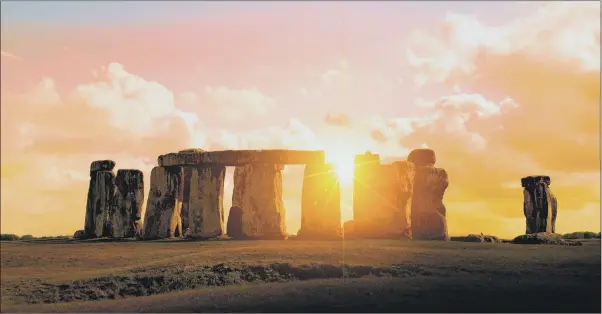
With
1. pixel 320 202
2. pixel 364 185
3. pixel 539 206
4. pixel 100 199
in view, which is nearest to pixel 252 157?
pixel 320 202

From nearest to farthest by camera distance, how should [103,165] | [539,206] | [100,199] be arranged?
[539,206] → [100,199] → [103,165]

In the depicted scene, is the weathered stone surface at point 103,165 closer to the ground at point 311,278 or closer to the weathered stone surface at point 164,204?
the weathered stone surface at point 164,204

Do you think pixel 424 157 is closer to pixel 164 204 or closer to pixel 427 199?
pixel 427 199

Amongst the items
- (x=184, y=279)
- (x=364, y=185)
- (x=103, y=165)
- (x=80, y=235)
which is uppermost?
(x=103, y=165)

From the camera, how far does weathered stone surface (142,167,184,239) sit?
1447 inches

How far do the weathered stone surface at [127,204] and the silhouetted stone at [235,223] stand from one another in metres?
4.38

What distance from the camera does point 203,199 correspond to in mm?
36688

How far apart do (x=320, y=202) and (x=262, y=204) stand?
259 cm

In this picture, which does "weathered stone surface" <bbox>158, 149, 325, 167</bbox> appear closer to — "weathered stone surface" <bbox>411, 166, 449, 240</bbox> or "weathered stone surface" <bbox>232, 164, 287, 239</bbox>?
"weathered stone surface" <bbox>232, 164, 287, 239</bbox>

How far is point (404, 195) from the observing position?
35250 millimetres

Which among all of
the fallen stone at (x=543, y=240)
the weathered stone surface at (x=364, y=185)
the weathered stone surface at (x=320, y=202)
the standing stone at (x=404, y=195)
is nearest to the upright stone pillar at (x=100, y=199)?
the weathered stone surface at (x=320, y=202)

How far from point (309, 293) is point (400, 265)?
4423 mm

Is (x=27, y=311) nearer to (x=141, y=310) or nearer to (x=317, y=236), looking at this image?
(x=141, y=310)

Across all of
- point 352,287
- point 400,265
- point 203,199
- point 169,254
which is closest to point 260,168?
point 203,199
